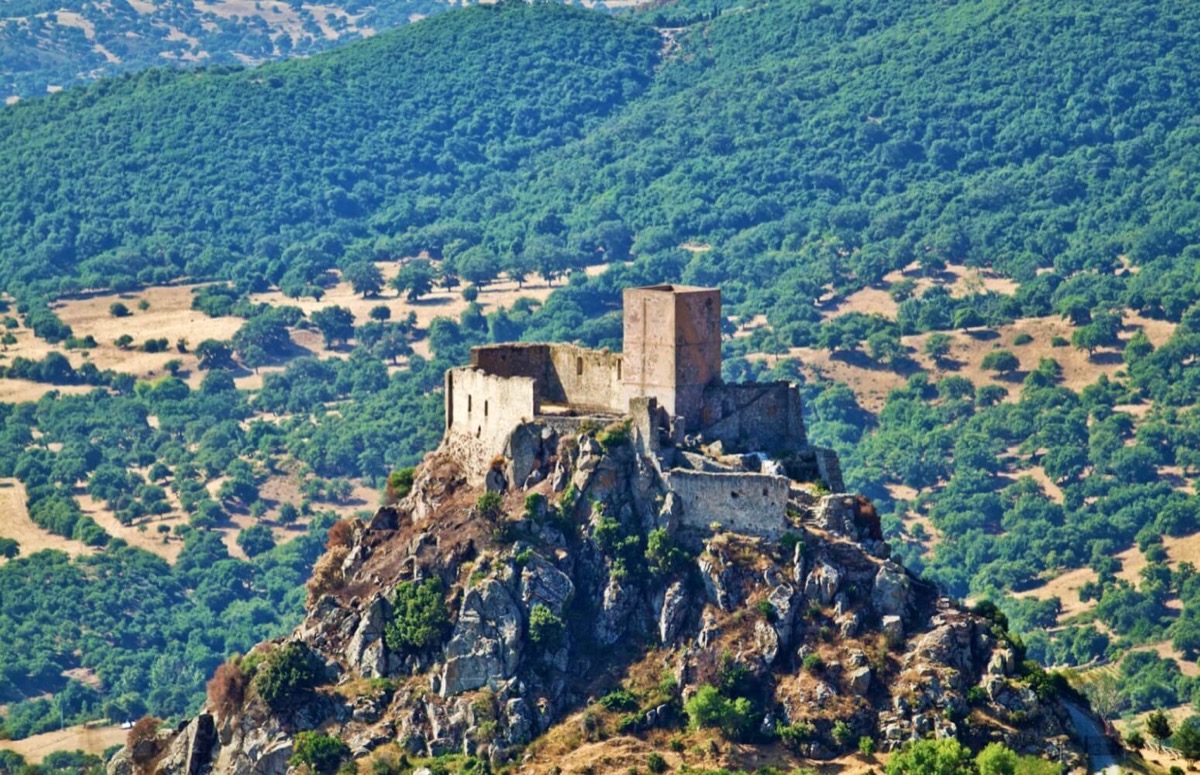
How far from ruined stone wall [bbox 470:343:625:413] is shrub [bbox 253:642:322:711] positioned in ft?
40.2

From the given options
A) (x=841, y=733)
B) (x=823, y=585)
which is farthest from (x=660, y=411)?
(x=841, y=733)

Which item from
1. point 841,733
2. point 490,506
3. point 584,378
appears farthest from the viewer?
point 584,378

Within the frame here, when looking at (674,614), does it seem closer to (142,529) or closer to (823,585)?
(823,585)

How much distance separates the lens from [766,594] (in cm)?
9806

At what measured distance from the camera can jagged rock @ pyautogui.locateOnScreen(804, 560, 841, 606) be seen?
97875 mm

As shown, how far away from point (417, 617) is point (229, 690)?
24.3ft

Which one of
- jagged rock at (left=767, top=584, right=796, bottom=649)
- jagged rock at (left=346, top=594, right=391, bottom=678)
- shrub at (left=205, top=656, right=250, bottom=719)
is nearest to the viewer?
jagged rock at (left=767, top=584, right=796, bottom=649)

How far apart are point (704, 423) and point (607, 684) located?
1081 centimetres

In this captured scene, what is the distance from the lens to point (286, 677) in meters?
101

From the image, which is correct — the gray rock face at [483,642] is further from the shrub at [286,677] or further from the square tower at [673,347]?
the square tower at [673,347]

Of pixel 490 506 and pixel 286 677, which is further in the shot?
pixel 490 506

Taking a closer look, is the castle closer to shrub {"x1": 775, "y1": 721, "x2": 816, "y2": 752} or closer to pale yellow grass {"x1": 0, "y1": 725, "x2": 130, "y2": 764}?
shrub {"x1": 775, "y1": 721, "x2": 816, "y2": 752}

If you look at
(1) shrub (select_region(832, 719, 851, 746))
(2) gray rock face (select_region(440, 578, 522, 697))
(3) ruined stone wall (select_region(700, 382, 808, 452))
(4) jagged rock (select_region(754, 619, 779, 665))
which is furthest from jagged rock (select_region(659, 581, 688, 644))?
(3) ruined stone wall (select_region(700, 382, 808, 452))

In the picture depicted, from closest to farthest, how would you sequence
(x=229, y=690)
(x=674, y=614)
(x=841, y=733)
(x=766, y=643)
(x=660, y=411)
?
(x=841, y=733) < (x=766, y=643) < (x=674, y=614) < (x=229, y=690) < (x=660, y=411)
